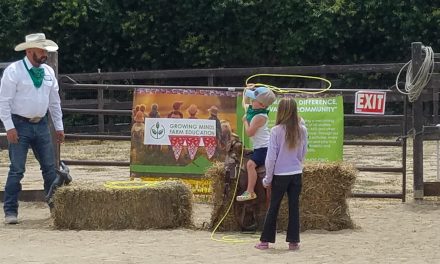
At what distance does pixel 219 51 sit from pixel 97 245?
1383 cm

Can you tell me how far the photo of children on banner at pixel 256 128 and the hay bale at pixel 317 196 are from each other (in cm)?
33

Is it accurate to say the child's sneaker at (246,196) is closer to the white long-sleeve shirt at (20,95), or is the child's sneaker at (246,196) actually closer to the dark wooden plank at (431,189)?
the white long-sleeve shirt at (20,95)

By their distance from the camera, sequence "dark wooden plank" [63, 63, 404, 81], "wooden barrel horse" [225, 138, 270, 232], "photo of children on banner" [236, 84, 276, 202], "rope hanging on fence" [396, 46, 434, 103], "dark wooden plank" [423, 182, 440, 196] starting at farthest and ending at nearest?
"dark wooden plank" [63, 63, 404, 81] → "dark wooden plank" [423, 182, 440, 196] → "rope hanging on fence" [396, 46, 434, 103] → "wooden barrel horse" [225, 138, 270, 232] → "photo of children on banner" [236, 84, 276, 202]

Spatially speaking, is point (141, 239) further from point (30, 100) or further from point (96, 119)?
point (96, 119)

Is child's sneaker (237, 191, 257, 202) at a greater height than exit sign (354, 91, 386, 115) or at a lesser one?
lesser

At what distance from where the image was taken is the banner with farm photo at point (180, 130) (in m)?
10.4

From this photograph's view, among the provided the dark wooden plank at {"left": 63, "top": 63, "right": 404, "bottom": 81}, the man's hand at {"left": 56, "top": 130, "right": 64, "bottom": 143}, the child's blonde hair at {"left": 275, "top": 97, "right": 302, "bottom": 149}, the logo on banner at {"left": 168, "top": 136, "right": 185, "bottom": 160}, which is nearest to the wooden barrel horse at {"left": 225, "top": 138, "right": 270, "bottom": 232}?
the child's blonde hair at {"left": 275, "top": 97, "right": 302, "bottom": 149}

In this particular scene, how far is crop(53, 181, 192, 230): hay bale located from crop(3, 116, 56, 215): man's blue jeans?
1.86 ft

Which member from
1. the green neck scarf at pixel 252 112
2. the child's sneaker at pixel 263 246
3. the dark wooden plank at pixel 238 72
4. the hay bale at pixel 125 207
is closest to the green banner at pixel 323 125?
the green neck scarf at pixel 252 112

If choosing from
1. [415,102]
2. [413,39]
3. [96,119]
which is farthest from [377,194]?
[96,119]

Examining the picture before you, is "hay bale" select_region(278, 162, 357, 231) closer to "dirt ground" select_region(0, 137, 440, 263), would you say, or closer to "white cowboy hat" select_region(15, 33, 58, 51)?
"dirt ground" select_region(0, 137, 440, 263)

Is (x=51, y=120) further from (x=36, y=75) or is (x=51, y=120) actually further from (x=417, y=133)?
(x=417, y=133)

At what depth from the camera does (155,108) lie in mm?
10562

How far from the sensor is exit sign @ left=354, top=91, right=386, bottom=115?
10.4m
